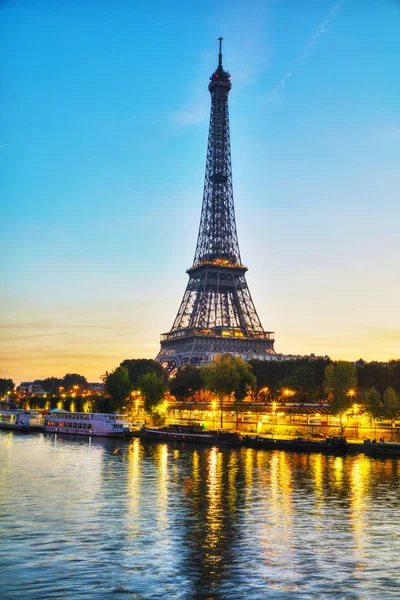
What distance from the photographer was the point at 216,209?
171500 mm

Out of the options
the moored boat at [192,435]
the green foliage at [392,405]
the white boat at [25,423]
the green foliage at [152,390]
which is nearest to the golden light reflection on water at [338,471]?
the moored boat at [192,435]

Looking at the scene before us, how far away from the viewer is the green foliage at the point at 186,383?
453 feet

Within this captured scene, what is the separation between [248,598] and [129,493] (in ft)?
78.3

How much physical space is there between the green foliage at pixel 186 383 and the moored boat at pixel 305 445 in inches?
1999

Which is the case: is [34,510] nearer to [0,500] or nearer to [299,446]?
[0,500]

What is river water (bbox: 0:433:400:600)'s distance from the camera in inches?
1006

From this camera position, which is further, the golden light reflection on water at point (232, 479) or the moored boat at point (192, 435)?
the moored boat at point (192, 435)

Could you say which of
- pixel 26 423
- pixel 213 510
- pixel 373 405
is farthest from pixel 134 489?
pixel 26 423

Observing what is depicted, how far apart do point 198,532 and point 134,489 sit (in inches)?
575

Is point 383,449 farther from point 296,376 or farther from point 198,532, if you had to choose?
point 198,532

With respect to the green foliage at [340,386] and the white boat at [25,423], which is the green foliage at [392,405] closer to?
the green foliage at [340,386]

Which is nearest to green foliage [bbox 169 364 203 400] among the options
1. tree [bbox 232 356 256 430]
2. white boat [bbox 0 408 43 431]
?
tree [bbox 232 356 256 430]

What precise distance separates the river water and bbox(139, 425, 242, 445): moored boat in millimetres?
26662

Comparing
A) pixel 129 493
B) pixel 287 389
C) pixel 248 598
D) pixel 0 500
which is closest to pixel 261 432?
pixel 287 389
